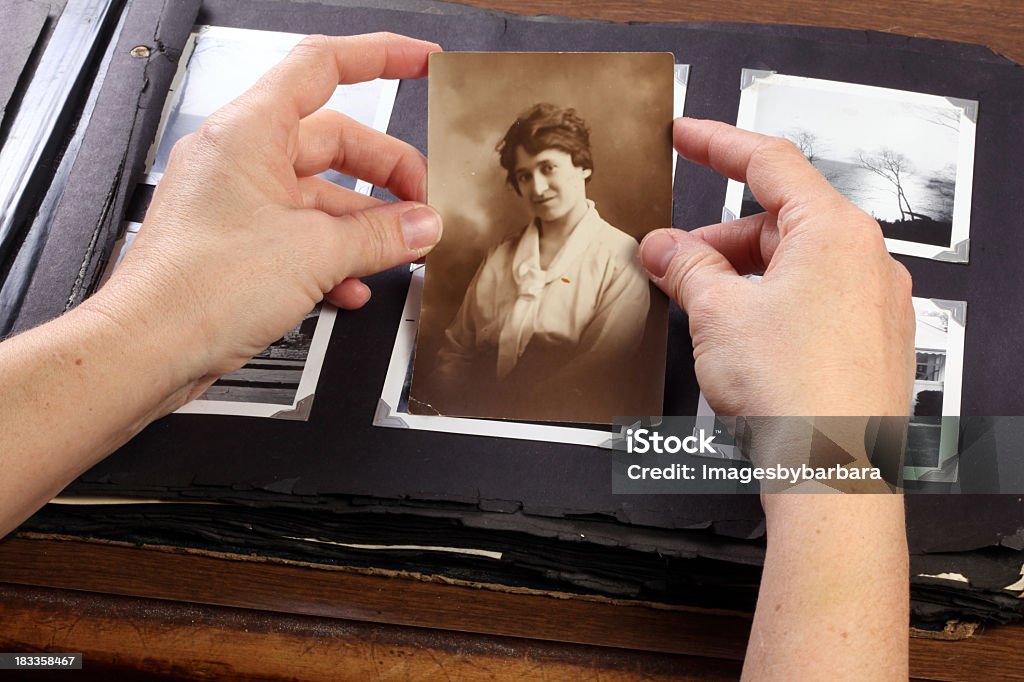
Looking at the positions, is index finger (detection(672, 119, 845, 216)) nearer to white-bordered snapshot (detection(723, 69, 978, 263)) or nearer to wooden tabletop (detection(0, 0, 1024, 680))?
white-bordered snapshot (detection(723, 69, 978, 263))

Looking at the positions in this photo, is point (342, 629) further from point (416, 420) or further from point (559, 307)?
point (559, 307)

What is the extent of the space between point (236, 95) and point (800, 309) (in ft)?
1.96

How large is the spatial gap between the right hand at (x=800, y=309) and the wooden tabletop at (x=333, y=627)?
0.68ft

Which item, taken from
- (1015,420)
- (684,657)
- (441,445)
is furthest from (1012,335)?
(441,445)

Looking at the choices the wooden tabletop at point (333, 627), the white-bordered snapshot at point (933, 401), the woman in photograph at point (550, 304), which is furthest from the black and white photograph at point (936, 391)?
the woman in photograph at point (550, 304)

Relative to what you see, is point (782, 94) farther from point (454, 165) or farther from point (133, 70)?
point (133, 70)

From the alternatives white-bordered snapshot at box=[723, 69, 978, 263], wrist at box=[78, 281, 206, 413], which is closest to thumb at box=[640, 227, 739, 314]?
white-bordered snapshot at box=[723, 69, 978, 263]

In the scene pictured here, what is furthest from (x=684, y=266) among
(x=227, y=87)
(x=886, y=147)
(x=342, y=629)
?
(x=227, y=87)

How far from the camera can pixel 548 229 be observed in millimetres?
722

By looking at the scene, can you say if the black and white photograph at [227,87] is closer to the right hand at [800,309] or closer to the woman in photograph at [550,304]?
the woman in photograph at [550,304]

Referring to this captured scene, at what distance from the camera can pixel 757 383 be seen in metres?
0.59

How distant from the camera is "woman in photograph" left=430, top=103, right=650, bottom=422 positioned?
709 millimetres

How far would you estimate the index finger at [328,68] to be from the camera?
67 centimetres

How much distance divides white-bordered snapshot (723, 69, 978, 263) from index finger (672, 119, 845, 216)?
98mm
